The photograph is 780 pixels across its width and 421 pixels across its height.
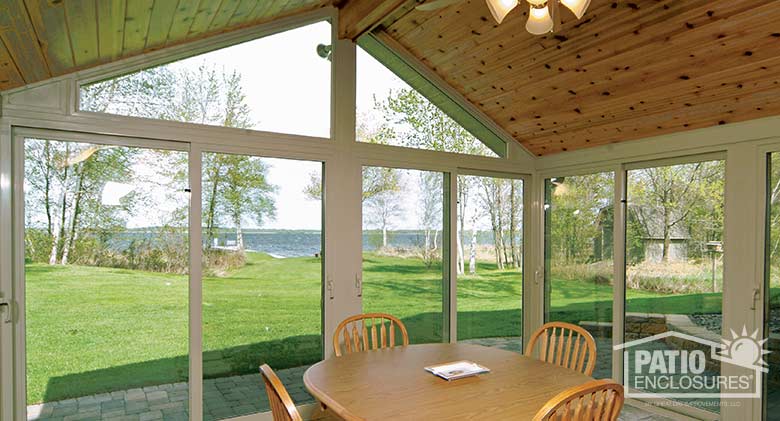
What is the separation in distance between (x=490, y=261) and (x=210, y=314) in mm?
2597

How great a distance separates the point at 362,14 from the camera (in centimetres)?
327

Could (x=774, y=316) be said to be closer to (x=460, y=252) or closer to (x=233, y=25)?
(x=460, y=252)

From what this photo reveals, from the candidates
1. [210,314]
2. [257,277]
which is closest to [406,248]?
A: [257,277]

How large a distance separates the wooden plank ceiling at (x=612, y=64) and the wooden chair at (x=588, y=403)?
2.00m

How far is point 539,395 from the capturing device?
6.55ft

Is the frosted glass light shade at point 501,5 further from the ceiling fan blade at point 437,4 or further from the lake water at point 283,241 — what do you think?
the lake water at point 283,241

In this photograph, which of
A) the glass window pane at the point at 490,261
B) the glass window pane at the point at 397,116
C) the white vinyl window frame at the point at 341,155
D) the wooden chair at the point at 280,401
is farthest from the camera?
the glass window pane at the point at 490,261

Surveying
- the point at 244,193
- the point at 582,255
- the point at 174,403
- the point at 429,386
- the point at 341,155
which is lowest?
the point at 174,403

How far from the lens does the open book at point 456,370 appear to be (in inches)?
86.8

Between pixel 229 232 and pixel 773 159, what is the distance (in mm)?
3679

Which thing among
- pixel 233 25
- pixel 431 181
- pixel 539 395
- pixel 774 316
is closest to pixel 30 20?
pixel 233 25

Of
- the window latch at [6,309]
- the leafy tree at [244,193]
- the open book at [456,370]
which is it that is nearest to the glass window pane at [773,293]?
the open book at [456,370]

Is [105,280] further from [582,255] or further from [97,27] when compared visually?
[582,255]

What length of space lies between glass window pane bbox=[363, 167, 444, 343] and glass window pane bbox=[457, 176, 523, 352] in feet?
0.89
